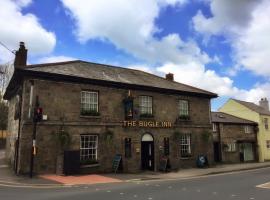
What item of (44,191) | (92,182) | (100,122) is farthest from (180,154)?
(44,191)

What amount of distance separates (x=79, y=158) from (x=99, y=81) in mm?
5468

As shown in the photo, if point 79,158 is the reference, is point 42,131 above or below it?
above

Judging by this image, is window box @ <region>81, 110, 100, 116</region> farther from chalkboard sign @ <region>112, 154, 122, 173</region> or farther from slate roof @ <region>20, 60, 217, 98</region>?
chalkboard sign @ <region>112, 154, 122, 173</region>

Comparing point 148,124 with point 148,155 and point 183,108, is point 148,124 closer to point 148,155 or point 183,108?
point 148,155

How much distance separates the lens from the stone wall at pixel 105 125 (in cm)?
1950

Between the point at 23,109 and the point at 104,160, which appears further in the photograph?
the point at 104,160

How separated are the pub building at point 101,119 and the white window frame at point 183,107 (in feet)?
0.08

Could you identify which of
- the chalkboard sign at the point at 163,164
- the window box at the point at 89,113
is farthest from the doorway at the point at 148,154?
the window box at the point at 89,113

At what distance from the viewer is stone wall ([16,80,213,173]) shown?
19500 millimetres

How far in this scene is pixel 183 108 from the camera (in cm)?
2734

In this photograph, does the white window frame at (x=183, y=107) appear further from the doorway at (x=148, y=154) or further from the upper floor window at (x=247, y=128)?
the upper floor window at (x=247, y=128)

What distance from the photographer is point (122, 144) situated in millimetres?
22969

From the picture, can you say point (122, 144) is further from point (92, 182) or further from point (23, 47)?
point (23, 47)

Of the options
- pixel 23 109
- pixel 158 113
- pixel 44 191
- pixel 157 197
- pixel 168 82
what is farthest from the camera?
pixel 168 82
